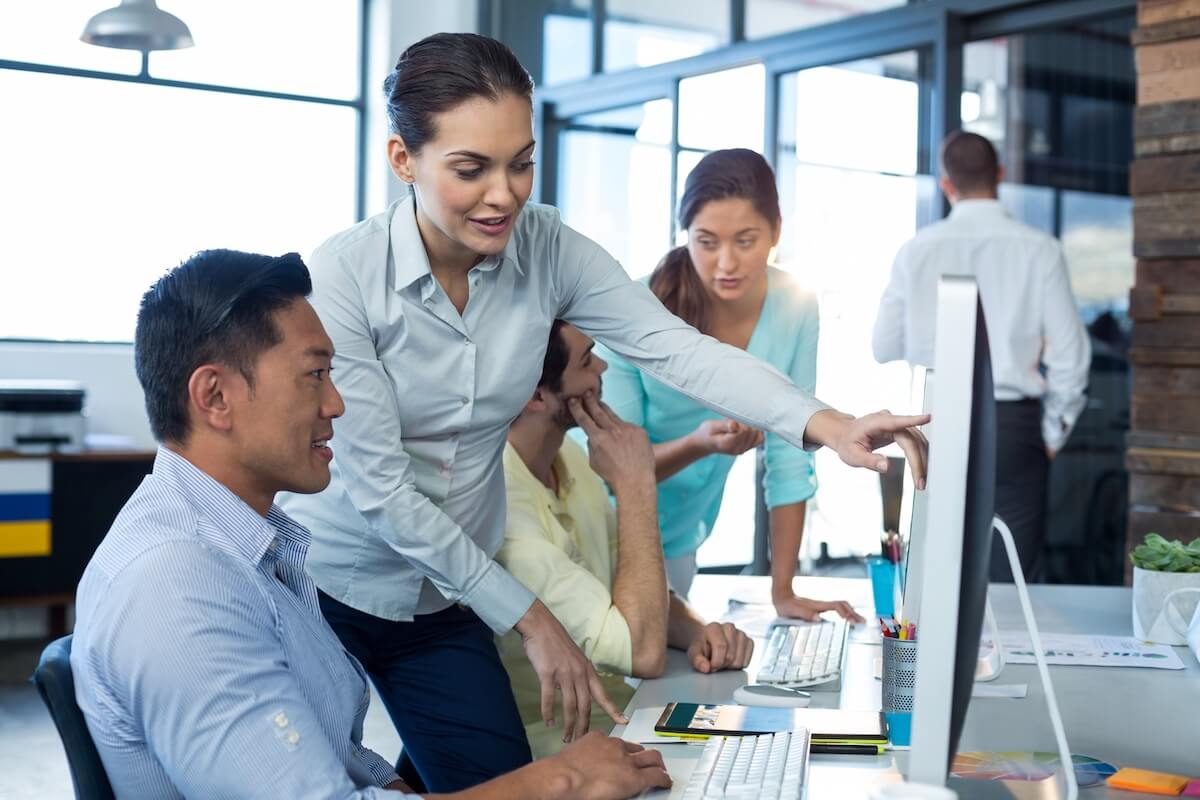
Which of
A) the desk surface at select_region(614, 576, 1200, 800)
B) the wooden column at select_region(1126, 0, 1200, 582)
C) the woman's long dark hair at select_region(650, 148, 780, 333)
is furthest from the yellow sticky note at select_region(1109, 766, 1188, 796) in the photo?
the wooden column at select_region(1126, 0, 1200, 582)

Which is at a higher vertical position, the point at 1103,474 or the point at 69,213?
the point at 69,213

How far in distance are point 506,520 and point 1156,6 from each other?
104 inches

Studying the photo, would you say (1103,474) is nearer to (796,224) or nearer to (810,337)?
(796,224)

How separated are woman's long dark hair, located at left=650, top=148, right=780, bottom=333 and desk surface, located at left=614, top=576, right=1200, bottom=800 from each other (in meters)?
0.67

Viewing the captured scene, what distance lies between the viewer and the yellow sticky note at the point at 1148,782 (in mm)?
1277

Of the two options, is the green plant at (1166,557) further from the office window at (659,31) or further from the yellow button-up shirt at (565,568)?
the office window at (659,31)

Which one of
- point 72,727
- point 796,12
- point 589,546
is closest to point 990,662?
point 589,546

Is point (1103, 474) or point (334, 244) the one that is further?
point (1103, 474)

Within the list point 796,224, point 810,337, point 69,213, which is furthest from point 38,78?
point 810,337

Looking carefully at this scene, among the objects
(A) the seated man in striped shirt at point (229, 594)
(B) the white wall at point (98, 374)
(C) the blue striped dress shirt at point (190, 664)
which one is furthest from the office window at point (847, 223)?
(C) the blue striped dress shirt at point (190, 664)

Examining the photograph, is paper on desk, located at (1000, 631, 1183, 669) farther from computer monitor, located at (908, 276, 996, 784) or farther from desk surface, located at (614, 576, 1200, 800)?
computer monitor, located at (908, 276, 996, 784)

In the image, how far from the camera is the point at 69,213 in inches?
232

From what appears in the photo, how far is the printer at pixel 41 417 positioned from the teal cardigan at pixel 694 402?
125 inches

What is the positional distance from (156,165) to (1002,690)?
529cm
